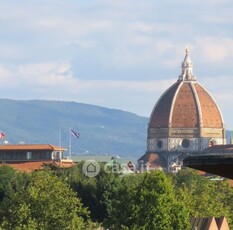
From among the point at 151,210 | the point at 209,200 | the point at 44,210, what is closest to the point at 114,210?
the point at 151,210

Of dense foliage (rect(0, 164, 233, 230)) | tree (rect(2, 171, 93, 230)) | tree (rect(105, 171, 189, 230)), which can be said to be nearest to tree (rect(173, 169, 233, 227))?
dense foliage (rect(0, 164, 233, 230))

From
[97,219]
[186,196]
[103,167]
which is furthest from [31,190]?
[103,167]

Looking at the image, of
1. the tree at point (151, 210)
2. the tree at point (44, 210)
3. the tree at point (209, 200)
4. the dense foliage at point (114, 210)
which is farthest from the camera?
the tree at point (209, 200)

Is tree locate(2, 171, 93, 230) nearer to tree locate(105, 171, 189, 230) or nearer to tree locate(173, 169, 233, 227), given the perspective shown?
tree locate(105, 171, 189, 230)

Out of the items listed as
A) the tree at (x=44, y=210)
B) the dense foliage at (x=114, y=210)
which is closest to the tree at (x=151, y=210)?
the dense foliage at (x=114, y=210)

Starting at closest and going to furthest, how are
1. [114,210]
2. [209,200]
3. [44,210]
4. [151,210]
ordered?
[151,210]
[44,210]
[114,210]
[209,200]

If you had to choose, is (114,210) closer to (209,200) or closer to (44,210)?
(44,210)

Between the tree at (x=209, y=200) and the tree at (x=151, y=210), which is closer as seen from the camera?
the tree at (x=151, y=210)

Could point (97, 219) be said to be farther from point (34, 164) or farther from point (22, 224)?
point (34, 164)

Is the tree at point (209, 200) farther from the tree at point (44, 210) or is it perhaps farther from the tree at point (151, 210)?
the tree at point (44, 210)

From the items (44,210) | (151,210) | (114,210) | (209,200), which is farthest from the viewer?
(209,200)

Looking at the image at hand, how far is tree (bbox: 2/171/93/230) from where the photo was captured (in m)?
76.8

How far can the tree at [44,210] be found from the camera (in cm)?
7675

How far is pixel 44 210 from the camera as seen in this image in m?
80.1
